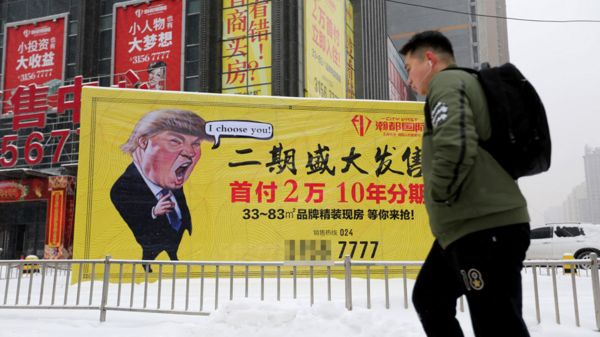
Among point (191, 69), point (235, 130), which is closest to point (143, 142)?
point (235, 130)

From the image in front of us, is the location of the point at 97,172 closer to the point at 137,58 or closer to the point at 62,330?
the point at 62,330

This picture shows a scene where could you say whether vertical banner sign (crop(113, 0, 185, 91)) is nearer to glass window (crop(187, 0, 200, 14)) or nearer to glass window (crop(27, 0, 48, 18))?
glass window (crop(187, 0, 200, 14))

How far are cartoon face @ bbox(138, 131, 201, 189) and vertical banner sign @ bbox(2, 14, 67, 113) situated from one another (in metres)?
16.1

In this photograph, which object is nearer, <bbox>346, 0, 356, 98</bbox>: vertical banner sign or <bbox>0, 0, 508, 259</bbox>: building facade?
<bbox>0, 0, 508, 259</bbox>: building facade

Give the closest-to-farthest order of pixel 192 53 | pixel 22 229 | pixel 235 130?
1. pixel 235 130
2. pixel 192 53
3. pixel 22 229

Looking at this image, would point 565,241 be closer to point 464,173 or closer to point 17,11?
point 464,173

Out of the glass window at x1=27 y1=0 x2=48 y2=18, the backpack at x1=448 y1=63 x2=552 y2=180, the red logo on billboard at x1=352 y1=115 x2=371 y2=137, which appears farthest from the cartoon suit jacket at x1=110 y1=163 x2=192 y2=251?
the glass window at x1=27 y1=0 x2=48 y2=18

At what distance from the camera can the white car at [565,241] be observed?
16.3m

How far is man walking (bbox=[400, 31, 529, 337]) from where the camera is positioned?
2125 mm

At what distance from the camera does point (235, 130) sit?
11102mm

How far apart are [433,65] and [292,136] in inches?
344

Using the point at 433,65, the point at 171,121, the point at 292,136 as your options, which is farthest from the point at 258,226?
the point at 433,65

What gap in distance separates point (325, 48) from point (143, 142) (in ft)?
48.3

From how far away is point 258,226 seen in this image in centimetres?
1088
